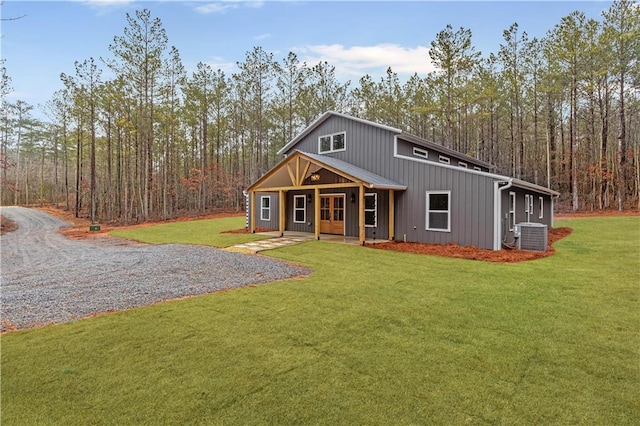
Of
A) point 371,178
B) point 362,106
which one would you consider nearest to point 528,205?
point 371,178

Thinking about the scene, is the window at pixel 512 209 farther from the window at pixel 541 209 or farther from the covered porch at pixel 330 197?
the window at pixel 541 209

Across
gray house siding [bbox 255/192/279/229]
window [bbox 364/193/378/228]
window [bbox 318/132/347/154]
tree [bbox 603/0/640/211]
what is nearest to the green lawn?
window [bbox 364/193/378/228]

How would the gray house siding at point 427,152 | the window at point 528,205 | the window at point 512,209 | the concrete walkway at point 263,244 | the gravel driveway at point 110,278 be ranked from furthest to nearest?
the window at point 528,205
the gray house siding at point 427,152
the window at point 512,209
the concrete walkway at point 263,244
the gravel driveway at point 110,278

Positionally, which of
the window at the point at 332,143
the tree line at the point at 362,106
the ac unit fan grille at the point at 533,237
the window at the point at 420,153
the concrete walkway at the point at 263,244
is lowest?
the concrete walkway at the point at 263,244

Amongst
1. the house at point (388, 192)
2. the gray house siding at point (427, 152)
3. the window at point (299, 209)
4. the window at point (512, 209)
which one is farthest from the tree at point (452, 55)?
the window at point (299, 209)

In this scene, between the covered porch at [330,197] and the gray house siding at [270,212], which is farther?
the gray house siding at [270,212]

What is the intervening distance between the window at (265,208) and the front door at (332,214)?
11.8ft

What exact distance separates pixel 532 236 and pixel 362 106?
24.2 metres

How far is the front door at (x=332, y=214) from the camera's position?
1475cm

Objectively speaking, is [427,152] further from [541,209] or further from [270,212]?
[270,212]

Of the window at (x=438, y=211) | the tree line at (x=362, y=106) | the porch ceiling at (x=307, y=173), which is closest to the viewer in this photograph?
the window at (x=438, y=211)

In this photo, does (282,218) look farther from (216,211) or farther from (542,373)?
(216,211)

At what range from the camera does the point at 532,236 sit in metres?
10.6

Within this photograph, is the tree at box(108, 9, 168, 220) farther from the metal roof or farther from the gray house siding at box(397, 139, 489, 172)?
the gray house siding at box(397, 139, 489, 172)
